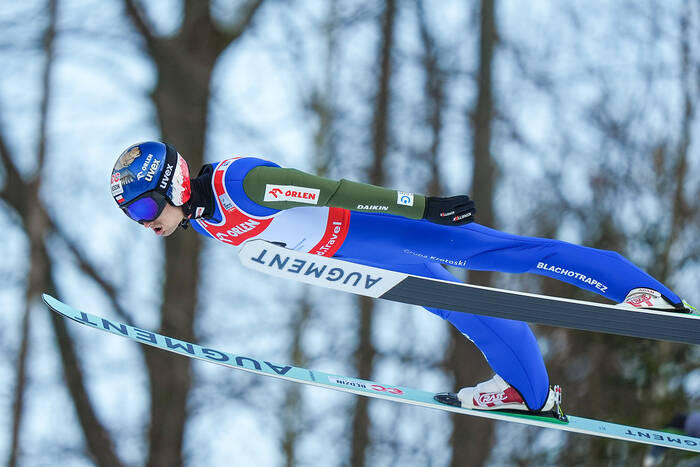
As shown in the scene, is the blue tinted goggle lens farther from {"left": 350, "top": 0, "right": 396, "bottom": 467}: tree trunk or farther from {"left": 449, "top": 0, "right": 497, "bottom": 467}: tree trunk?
{"left": 350, "top": 0, "right": 396, "bottom": 467}: tree trunk

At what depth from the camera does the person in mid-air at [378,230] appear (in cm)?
335

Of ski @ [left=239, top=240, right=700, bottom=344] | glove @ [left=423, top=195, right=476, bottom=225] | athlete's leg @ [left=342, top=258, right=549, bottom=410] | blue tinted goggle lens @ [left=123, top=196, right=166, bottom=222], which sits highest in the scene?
glove @ [left=423, top=195, right=476, bottom=225]

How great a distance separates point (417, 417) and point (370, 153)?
4031mm

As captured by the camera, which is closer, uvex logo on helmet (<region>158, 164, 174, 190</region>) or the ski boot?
uvex logo on helmet (<region>158, 164, 174, 190</region>)

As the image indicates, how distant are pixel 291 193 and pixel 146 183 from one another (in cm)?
63

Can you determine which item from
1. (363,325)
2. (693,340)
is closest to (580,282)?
(693,340)

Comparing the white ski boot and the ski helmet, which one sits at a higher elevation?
the ski helmet

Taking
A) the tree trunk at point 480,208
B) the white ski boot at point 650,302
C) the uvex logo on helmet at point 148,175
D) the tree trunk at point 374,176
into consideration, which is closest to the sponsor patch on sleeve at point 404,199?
the uvex logo on helmet at point 148,175

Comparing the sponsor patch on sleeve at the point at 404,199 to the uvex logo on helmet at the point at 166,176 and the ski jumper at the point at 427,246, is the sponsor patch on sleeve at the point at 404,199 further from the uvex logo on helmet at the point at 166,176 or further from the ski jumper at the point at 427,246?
the uvex logo on helmet at the point at 166,176

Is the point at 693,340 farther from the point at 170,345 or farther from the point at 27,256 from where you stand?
the point at 27,256

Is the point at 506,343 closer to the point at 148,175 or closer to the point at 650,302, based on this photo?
the point at 650,302

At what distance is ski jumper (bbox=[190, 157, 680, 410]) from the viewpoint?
343cm

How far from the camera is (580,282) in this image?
3627 mm

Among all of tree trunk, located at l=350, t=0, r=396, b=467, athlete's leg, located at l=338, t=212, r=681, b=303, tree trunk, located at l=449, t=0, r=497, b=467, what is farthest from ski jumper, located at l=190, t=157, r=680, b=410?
tree trunk, located at l=350, t=0, r=396, b=467
